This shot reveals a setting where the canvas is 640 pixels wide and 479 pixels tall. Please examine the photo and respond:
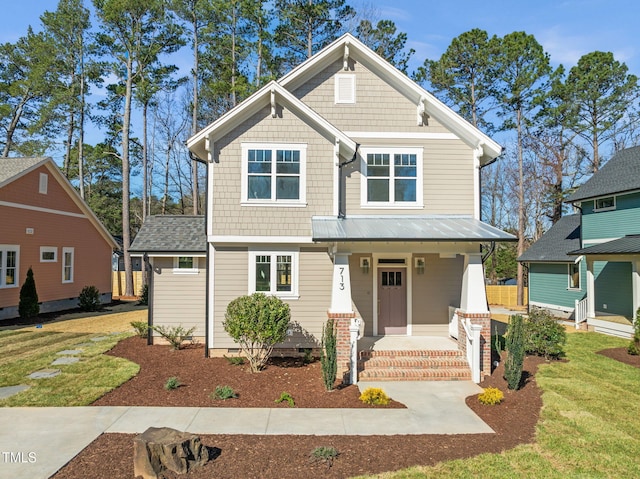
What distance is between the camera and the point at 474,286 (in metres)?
10.1

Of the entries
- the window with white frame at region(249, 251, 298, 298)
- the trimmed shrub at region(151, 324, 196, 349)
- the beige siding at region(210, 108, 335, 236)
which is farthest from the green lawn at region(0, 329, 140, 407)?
the beige siding at region(210, 108, 335, 236)

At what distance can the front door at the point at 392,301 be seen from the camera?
39.7ft

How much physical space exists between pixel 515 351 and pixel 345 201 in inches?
227

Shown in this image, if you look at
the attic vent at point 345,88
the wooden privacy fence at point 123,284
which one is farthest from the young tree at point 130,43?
the attic vent at point 345,88

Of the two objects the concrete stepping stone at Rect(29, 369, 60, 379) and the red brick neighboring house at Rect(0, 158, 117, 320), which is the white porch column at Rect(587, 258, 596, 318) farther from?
the red brick neighboring house at Rect(0, 158, 117, 320)

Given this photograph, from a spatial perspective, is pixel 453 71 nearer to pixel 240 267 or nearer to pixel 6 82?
pixel 240 267

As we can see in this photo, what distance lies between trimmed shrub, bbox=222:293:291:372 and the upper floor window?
52.4 feet

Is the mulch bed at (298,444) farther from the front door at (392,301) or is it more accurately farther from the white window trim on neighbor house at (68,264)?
the white window trim on neighbor house at (68,264)

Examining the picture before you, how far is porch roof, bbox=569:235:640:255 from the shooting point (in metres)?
15.0

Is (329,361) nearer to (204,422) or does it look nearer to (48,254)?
(204,422)

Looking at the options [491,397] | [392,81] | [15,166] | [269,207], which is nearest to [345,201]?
[269,207]

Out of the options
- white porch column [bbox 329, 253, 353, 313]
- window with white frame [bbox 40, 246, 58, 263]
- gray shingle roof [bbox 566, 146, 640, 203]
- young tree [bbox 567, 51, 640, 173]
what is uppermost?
young tree [bbox 567, 51, 640, 173]

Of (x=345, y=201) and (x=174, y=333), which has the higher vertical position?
(x=345, y=201)

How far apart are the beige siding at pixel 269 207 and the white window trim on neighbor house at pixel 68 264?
1399cm
